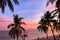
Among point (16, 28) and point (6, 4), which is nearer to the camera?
point (6, 4)

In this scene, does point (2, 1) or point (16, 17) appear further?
point (16, 17)

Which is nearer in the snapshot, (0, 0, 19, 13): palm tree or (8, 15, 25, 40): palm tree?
(0, 0, 19, 13): palm tree

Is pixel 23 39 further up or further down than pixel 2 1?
further down

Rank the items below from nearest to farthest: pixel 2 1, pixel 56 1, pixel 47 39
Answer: pixel 2 1, pixel 56 1, pixel 47 39

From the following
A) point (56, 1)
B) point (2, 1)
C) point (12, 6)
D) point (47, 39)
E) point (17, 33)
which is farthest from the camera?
point (47, 39)

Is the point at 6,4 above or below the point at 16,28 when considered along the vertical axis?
above

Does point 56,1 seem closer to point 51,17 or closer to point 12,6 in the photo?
point 12,6

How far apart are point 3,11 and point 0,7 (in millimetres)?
661

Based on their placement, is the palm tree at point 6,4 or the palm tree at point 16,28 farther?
the palm tree at point 16,28

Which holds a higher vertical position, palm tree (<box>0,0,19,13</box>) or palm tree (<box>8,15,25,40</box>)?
palm tree (<box>0,0,19,13</box>)

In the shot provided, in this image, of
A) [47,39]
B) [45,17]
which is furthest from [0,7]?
[47,39]


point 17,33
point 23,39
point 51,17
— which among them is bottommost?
point 23,39

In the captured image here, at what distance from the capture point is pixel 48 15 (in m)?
49.5

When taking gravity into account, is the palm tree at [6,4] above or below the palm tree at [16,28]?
above
